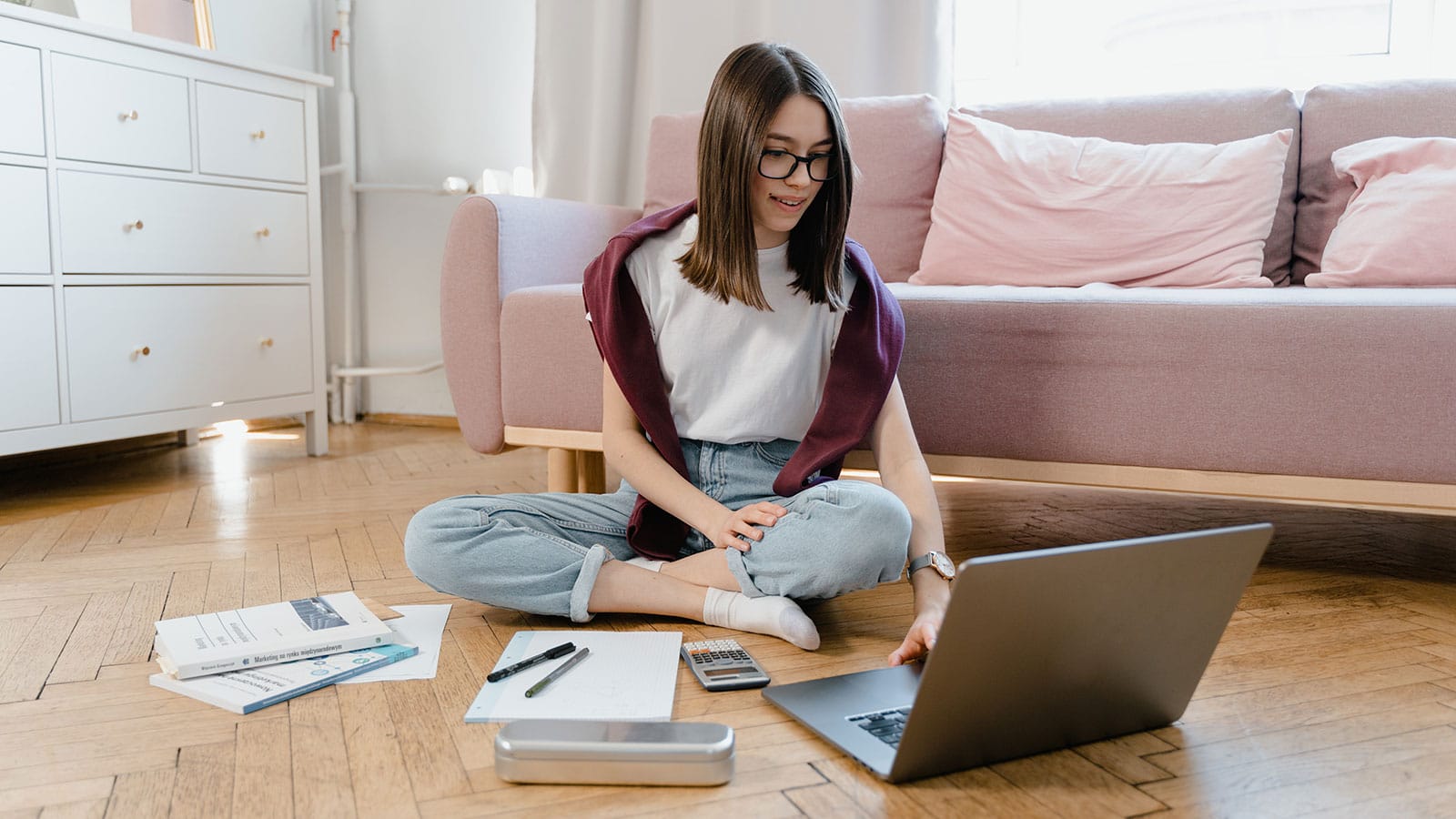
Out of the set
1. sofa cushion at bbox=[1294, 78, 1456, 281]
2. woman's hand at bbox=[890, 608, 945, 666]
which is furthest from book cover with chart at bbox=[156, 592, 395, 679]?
sofa cushion at bbox=[1294, 78, 1456, 281]

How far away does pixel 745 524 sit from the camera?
1.27 metres

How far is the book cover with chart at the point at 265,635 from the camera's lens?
1165mm

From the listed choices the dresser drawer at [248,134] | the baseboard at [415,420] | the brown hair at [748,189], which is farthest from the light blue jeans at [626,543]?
the baseboard at [415,420]

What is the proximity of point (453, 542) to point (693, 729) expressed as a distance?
1.59ft

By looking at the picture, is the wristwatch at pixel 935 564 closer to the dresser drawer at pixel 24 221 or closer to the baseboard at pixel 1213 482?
the baseboard at pixel 1213 482

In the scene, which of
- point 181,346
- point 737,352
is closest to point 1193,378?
point 737,352

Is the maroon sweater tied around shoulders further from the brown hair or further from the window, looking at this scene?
the window

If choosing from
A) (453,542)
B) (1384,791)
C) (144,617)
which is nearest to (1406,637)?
(1384,791)

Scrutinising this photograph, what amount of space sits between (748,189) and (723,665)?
1.75 ft

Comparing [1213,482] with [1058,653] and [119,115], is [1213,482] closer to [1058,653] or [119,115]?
[1058,653]

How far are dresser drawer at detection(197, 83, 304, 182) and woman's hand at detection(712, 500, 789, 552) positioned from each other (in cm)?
166

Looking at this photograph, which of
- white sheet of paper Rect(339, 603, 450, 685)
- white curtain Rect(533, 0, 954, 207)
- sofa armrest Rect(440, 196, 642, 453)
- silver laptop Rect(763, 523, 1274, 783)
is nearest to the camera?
silver laptop Rect(763, 523, 1274, 783)

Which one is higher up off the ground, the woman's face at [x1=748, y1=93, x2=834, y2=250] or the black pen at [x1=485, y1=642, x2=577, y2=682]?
the woman's face at [x1=748, y1=93, x2=834, y2=250]

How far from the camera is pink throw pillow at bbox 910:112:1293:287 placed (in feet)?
6.26
